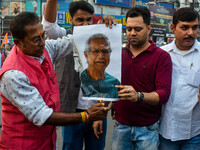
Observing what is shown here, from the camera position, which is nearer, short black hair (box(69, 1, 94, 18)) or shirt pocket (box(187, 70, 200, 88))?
shirt pocket (box(187, 70, 200, 88))

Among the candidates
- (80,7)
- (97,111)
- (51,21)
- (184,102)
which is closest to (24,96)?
(97,111)

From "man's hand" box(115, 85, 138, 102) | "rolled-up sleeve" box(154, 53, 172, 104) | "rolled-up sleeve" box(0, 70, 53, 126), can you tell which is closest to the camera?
"rolled-up sleeve" box(0, 70, 53, 126)

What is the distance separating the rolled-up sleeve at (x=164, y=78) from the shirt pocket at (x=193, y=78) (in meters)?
0.20

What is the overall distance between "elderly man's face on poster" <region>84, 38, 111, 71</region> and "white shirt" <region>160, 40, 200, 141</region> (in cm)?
64

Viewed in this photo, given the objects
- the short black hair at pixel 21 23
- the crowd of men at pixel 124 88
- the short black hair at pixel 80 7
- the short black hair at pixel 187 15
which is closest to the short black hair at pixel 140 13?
the crowd of men at pixel 124 88

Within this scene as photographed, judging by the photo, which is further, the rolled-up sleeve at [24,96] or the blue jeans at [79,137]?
the blue jeans at [79,137]

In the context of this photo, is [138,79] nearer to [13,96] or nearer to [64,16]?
[13,96]

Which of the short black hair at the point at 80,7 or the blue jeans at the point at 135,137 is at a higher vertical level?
the short black hair at the point at 80,7

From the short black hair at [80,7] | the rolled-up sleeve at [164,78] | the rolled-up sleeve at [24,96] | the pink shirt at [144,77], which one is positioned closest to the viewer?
the rolled-up sleeve at [24,96]

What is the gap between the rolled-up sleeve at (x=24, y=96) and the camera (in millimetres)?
1339

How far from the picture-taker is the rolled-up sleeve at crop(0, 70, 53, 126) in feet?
4.39

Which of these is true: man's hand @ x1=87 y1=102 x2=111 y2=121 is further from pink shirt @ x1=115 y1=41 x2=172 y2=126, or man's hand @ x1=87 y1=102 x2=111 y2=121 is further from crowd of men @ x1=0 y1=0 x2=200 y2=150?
pink shirt @ x1=115 y1=41 x2=172 y2=126

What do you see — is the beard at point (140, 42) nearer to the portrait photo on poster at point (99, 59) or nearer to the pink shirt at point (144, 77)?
the pink shirt at point (144, 77)

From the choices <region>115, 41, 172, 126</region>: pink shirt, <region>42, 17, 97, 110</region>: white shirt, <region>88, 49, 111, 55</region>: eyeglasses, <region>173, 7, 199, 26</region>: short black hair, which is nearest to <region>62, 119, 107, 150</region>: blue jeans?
<region>42, 17, 97, 110</region>: white shirt
